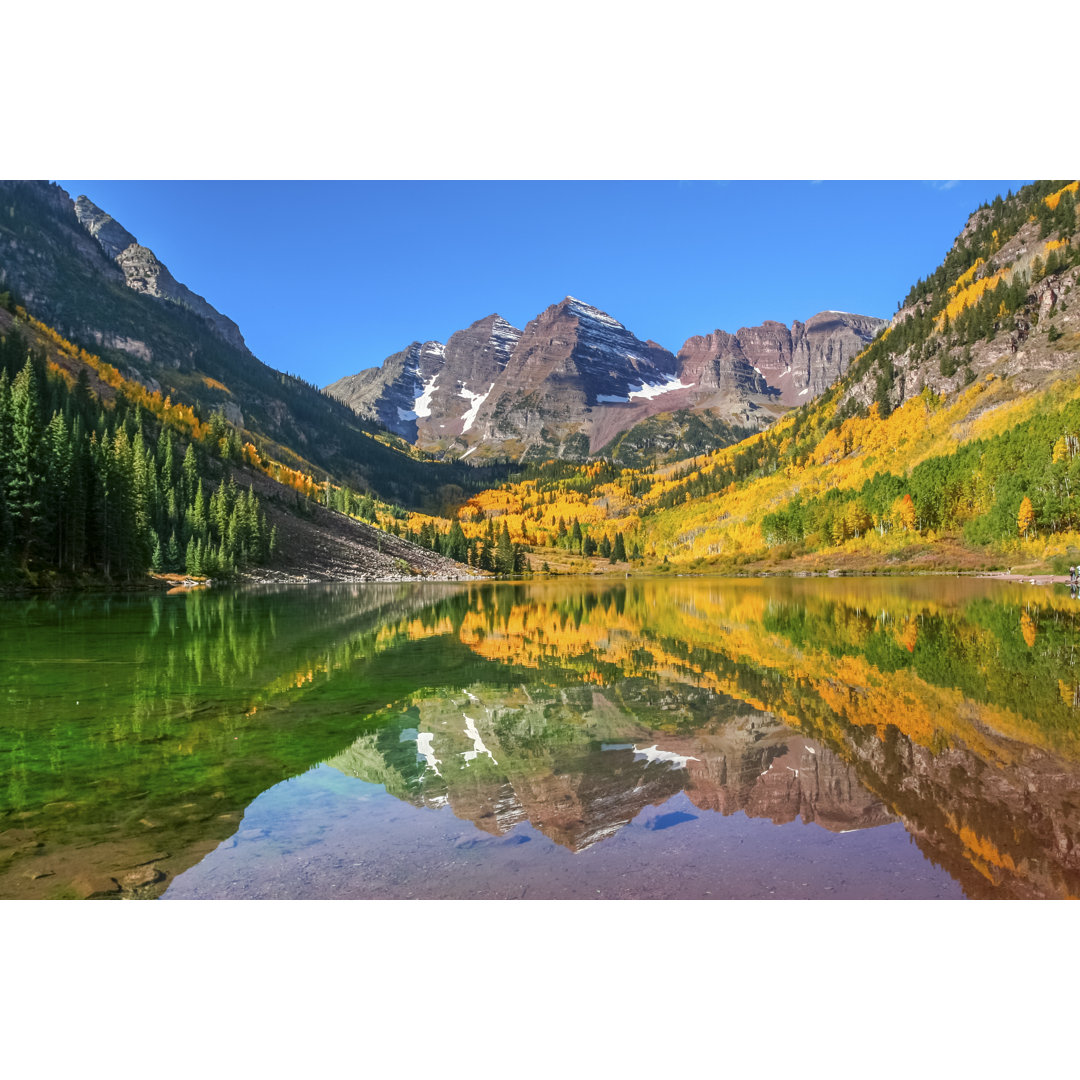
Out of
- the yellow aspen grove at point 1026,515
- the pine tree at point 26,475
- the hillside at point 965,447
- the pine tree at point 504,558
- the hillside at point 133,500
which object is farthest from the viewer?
the pine tree at point 504,558

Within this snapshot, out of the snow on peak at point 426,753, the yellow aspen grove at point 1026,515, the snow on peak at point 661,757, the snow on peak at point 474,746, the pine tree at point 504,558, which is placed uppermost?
the yellow aspen grove at point 1026,515

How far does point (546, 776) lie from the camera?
10.3 m

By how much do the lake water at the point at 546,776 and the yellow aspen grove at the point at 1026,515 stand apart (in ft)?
261

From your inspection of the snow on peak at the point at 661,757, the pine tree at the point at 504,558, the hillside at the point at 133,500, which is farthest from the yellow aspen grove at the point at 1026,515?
the pine tree at the point at 504,558

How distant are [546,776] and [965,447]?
435 ft

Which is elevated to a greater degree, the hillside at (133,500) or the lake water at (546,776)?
the hillside at (133,500)

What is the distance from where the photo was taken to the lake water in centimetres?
691

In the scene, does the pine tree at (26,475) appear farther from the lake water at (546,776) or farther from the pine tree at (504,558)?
the pine tree at (504,558)

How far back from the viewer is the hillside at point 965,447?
306ft

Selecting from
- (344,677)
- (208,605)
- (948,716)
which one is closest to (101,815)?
(344,677)

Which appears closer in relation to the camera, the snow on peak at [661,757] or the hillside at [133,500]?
the snow on peak at [661,757]

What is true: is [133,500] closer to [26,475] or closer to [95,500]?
[95,500]

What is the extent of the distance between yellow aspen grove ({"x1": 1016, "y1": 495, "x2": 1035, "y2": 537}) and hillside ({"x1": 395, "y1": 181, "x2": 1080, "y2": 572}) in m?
0.16

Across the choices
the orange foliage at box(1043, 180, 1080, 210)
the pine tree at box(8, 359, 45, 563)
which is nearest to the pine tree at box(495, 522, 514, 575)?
the pine tree at box(8, 359, 45, 563)
